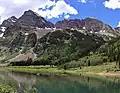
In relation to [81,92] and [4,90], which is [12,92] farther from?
[81,92]

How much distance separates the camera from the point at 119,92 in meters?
102

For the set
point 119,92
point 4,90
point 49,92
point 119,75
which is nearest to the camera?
point 4,90

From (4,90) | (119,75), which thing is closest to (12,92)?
(4,90)

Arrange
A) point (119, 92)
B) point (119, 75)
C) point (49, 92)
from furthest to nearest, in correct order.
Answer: point (119, 75)
point (49, 92)
point (119, 92)

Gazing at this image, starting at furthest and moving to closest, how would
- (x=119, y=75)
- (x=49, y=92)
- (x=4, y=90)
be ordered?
1. (x=119, y=75)
2. (x=49, y=92)
3. (x=4, y=90)

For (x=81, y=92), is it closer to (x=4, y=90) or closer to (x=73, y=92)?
(x=73, y=92)

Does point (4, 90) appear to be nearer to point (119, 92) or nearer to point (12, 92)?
point (12, 92)

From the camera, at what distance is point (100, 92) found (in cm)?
10738

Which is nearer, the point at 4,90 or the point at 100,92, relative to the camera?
the point at 4,90

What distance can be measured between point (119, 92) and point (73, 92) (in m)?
16.7

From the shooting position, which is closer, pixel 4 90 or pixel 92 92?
pixel 4 90

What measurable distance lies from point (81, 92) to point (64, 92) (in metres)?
6.19

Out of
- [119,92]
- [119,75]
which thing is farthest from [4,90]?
[119,75]

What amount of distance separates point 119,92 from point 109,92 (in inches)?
186
